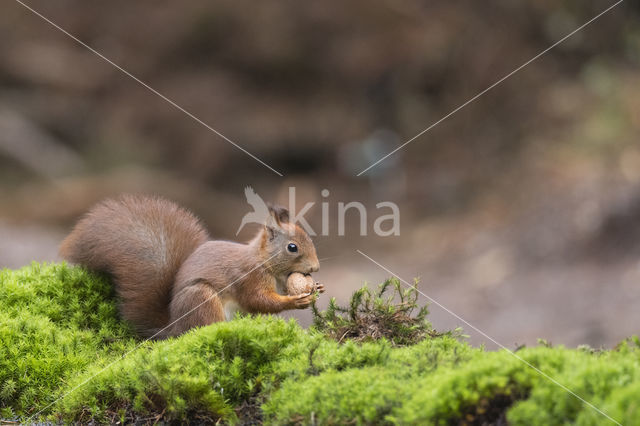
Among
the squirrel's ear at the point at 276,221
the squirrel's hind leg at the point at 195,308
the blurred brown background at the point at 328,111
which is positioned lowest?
the squirrel's hind leg at the point at 195,308

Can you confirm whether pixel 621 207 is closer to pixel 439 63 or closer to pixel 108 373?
pixel 439 63

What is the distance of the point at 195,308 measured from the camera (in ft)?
13.8

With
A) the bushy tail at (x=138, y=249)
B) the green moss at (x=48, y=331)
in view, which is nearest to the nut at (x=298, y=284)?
the bushy tail at (x=138, y=249)

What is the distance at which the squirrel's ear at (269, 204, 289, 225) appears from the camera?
470cm

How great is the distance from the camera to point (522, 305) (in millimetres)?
9125

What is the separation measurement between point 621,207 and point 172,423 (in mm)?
7689

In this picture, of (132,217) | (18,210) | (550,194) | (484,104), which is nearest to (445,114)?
(484,104)

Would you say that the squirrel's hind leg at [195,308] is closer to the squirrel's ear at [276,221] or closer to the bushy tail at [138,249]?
the bushy tail at [138,249]

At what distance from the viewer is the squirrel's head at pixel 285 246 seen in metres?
4.60

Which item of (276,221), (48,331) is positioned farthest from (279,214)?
(48,331)

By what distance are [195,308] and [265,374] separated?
1.03 meters

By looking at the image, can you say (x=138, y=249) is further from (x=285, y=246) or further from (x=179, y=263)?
(x=285, y=246)

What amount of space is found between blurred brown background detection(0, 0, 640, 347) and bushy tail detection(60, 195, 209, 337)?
5921 mm

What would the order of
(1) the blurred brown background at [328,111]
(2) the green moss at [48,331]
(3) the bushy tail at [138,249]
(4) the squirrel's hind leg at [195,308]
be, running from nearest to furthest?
(2) the green moss at [48,331], (4) the squirrel's hind leg at [195,308], (3) the bushy tail at [138,249], (1) the blurred brown background at [328,111]
